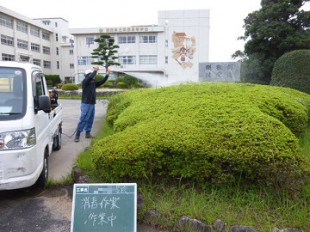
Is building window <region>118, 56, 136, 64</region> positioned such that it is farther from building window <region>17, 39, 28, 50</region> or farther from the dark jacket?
the dark jacket

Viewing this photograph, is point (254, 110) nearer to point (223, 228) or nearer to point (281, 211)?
point (281, 211)

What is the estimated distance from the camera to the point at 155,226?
2.94 meters

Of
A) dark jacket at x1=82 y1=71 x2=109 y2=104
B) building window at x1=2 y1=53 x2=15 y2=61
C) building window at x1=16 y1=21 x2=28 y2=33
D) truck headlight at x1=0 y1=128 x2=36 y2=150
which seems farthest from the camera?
building window at x1=16 y1=21 x2=28 y2=33

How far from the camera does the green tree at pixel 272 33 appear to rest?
15.0m

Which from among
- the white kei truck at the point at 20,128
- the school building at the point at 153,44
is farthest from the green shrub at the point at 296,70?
the school building at the point at 153,44

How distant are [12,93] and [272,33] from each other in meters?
14.7

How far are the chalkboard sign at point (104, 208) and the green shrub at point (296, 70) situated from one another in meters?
9.83

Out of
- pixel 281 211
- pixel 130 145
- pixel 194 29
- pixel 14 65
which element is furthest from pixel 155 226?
pixel 194 29

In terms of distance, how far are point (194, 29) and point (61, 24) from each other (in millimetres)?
26869

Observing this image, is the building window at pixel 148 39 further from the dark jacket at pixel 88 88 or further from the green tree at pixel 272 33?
the dark jacket at pixel 88 88

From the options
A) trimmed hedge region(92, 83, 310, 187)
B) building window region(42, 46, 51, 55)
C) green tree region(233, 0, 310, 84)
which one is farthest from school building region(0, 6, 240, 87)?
trimmed hedge region(92, 83, 310, 187)

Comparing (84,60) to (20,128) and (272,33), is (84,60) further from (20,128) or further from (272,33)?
(20,128)

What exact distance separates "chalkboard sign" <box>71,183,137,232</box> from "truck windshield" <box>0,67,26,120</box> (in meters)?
1.40

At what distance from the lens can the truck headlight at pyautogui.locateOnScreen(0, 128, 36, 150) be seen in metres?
3.08
